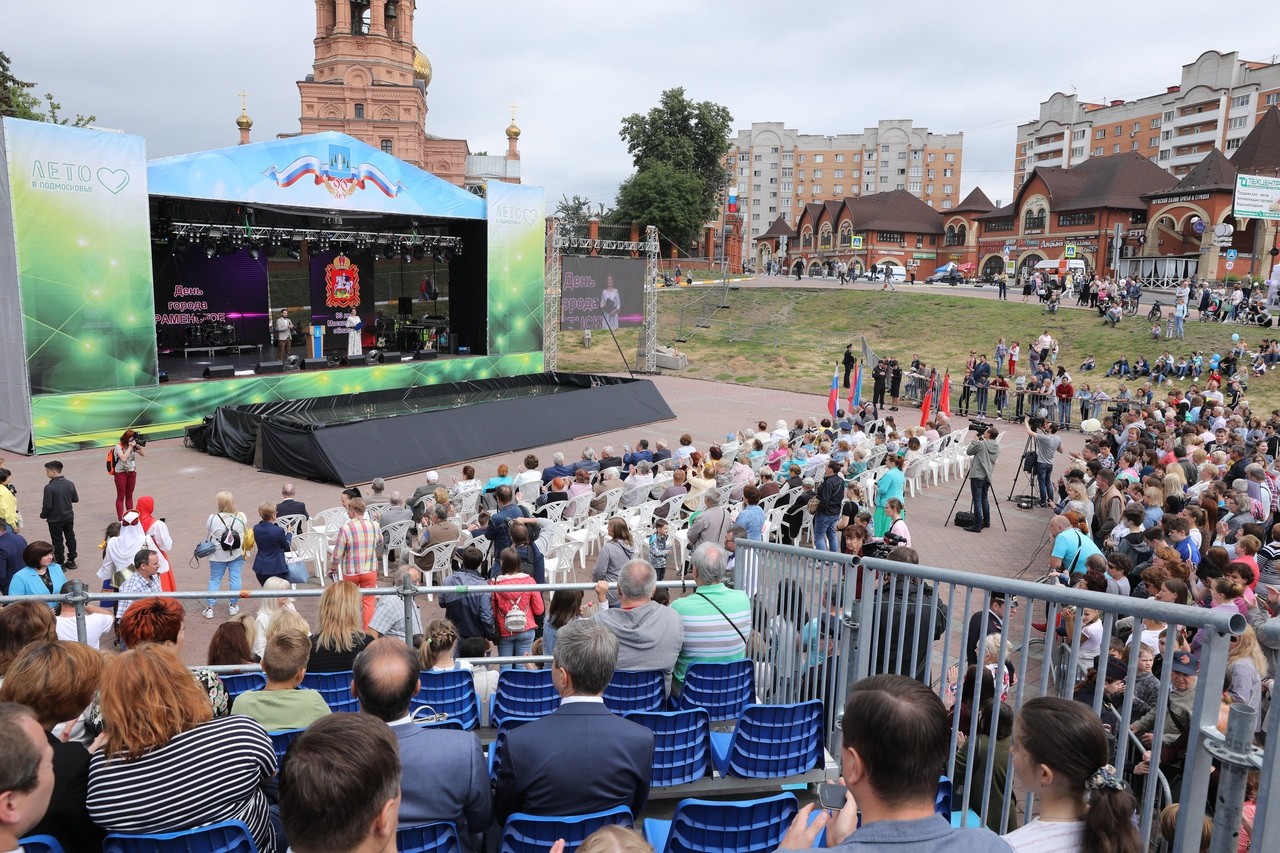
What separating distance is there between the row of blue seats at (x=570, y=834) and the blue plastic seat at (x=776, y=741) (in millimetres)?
870

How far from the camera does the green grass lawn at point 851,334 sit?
97.1 feet

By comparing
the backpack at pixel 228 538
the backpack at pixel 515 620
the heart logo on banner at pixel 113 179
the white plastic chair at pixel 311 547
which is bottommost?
the white plastic chair at pixel 311 547

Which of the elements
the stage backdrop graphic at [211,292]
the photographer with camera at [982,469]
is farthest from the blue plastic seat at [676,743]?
the stage backdrop graphic at [211,292]

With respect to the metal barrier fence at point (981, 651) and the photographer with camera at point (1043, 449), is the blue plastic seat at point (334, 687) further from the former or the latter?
the photographer with camera at point (1043, 449)

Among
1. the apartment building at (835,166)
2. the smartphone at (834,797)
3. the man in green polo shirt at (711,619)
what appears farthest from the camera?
the apartment building at (835,166)

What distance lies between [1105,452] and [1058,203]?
162 feet

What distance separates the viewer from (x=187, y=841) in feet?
8.30

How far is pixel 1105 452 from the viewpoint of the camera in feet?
41.9

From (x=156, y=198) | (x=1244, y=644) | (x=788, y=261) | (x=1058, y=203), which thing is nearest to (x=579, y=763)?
(x=1244, y=644)

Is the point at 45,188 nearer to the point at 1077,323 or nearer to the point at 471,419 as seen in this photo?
the point at 471,419


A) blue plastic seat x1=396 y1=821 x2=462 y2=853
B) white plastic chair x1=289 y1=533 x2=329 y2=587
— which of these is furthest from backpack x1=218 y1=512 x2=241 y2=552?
blue plastic seat x1=396 y1=821 x2=462 y2=853

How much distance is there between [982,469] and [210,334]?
22653mm

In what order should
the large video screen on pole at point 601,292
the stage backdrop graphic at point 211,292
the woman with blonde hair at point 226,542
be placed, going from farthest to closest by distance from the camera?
the large video screen on pole at point 601,292, the stage backdrop graphic at point 211,292, the woman with blonde hair at point 226,542

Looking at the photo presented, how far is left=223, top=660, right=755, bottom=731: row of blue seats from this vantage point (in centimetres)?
427
